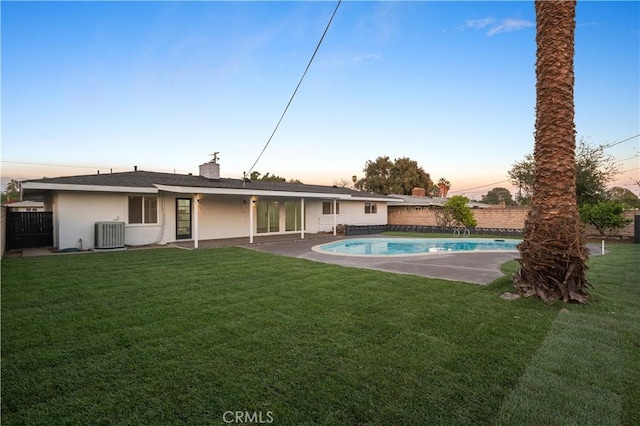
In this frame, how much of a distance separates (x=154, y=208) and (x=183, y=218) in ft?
4.84

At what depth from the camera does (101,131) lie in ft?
53.5

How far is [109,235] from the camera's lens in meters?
12.2

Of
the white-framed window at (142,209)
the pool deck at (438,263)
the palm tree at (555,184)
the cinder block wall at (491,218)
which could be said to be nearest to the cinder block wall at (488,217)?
the cinder block wall at (491,218)

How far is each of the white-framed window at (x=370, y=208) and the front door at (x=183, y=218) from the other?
13.7m

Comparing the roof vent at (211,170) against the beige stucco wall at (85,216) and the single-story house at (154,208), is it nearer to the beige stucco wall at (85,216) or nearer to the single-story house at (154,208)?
the single-story house at (154,208)

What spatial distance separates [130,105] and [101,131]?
2.75m

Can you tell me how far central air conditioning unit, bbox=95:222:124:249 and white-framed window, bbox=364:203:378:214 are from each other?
16959 mm

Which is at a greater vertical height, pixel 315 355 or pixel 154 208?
pixel 154 208

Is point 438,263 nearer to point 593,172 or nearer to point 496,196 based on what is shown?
point 593,172

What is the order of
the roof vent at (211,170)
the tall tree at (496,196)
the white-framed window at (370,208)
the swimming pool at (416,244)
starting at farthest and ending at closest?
1. the tall tree at (496,196)
2. the white-framed window at (370,208)
3. the roof vent at (211,170)
4. the swimming pool at (416,244)

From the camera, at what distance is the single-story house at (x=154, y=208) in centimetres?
1206

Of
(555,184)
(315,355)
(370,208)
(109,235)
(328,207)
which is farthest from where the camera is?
(370,208)

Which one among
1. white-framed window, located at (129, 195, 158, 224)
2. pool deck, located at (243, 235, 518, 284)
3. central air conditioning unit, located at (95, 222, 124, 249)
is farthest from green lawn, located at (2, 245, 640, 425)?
white-framed window, located at (129, 195, 158, 224)

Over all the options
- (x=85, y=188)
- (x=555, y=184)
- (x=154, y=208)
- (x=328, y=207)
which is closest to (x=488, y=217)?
(x=328, y=207)
